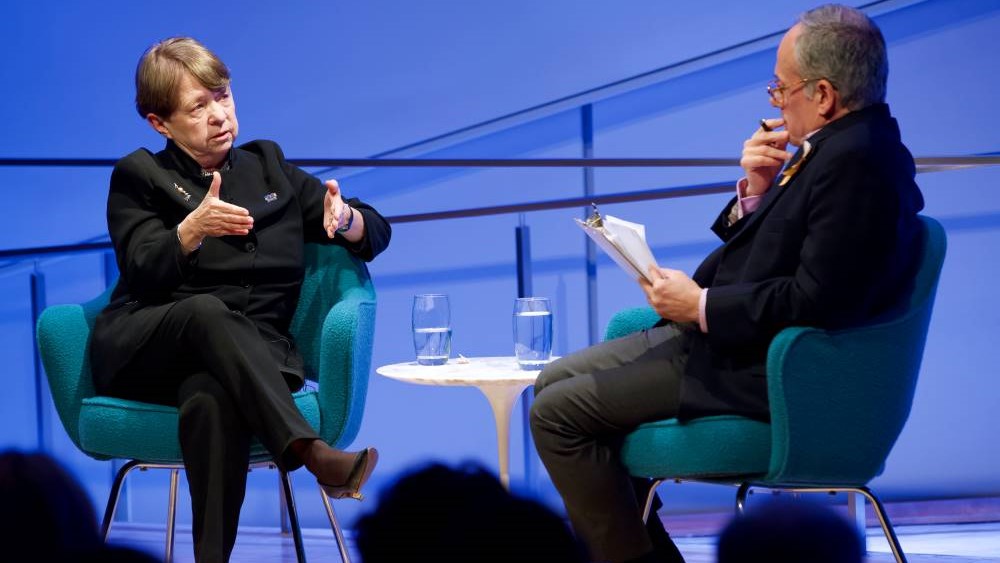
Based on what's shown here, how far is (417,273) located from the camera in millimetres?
3451

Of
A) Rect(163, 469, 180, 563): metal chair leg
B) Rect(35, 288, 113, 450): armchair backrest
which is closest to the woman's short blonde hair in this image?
Rect(35, 288, 113, 450): armchair backrest

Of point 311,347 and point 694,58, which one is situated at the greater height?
point 694,58

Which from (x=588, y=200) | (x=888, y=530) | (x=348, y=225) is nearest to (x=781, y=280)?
(x=888, y=530)

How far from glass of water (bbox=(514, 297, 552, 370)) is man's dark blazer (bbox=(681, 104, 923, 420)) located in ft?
1.97

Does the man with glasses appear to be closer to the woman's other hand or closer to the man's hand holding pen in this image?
the man's hand holding pen

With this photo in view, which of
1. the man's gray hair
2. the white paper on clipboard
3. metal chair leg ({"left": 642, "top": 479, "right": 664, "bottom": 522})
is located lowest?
metal chair leg ({"left": 642, "top": 479, "right": 664, "bottom": 522})

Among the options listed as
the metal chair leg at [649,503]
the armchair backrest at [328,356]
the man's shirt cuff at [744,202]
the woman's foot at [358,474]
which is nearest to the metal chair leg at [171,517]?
Answer: the armchair backrest at [328,356]

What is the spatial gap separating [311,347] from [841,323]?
4.10 ft

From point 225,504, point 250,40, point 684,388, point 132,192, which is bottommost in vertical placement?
point 225,504

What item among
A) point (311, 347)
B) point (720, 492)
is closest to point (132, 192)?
point (311, 347)

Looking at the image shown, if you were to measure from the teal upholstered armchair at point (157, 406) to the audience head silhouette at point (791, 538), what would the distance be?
1.44m

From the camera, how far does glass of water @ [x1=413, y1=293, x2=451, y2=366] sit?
8.67 ft

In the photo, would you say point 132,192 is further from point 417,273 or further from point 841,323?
point 841,323

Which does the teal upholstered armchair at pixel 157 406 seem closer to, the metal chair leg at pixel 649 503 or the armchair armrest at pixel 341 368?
the armchair armrest at pixel 341 368
